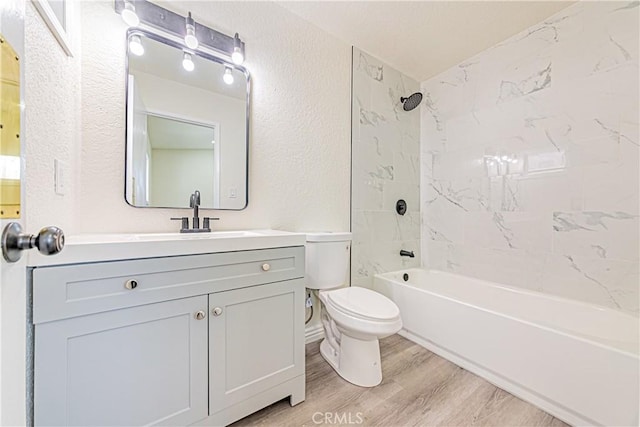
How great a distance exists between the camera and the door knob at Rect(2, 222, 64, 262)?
494 mm

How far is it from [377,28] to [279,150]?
1.21 metres

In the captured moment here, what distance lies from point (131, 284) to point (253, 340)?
56cm

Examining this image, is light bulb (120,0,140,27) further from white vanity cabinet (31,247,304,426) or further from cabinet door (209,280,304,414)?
cabinet door (209,280,304,414)

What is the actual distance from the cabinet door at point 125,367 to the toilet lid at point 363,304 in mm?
762

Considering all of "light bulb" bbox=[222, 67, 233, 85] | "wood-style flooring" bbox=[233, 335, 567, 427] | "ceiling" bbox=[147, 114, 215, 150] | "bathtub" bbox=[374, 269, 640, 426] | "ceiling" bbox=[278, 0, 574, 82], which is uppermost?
"ceiling" bbox=[278, 0, 574, 82]

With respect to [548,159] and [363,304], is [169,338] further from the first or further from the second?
[548,159]

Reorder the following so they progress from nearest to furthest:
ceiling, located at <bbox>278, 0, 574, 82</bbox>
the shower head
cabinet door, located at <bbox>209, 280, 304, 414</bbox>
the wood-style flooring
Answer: cabinet door, located at <bbox>209, 280, 304, 414</bbox> → the wood-style flooring → ceiling, located at <bbox>278, 0, 574, 82</bbox> → the shower head

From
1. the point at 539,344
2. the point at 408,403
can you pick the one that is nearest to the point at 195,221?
the point at 408,403

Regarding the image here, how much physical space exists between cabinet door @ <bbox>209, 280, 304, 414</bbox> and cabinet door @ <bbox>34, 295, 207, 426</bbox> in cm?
5

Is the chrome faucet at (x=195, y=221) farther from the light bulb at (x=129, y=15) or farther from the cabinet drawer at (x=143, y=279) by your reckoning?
the light bulb at (x=129, y=15)

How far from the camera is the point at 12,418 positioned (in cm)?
63

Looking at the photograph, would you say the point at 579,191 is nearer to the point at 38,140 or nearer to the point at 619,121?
the point at 619,121

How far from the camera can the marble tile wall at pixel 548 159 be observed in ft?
5.16

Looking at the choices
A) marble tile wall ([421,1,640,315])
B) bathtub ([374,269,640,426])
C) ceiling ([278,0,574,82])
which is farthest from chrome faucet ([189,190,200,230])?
marble tile wall ([421,1,640,315])
